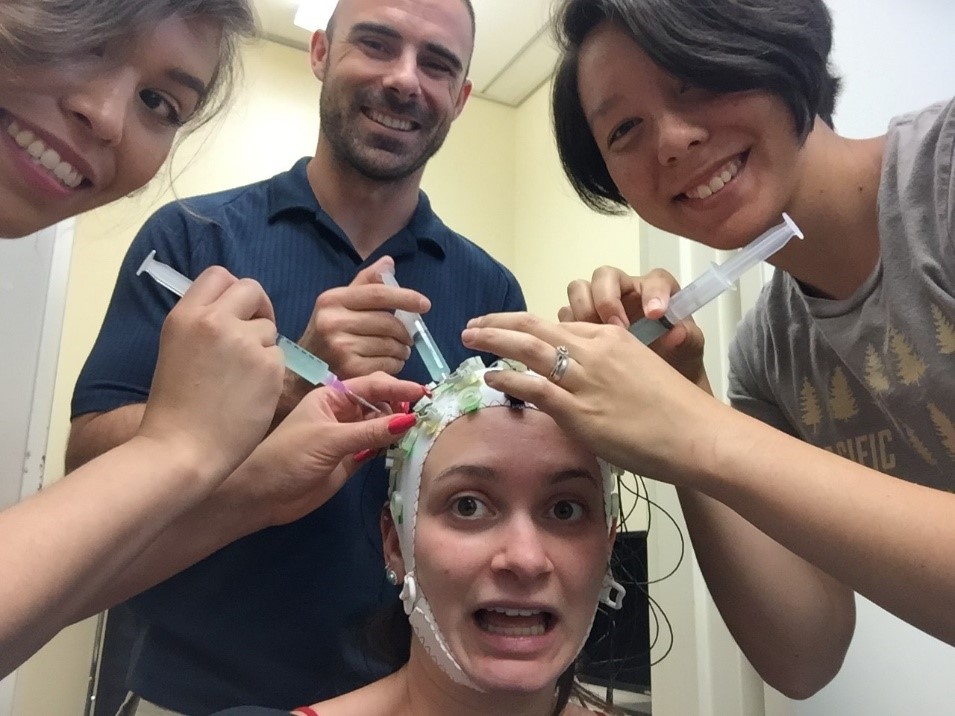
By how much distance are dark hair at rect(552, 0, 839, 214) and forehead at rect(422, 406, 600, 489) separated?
484mm

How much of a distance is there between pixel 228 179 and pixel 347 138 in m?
1.37

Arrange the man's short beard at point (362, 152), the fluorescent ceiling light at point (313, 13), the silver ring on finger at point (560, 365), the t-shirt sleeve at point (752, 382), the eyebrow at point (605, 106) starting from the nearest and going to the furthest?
1. the silver ring on finger at point (560, 365)
2. the eyebrow at point (605, 106)
3. the t-shirt sleeve at point (752, 382)
4. the man's short beard at point (362, 152)
5. the fluorescent ceiling light at point (313, 13)

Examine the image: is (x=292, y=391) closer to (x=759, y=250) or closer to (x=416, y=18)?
(x=759, y=250)

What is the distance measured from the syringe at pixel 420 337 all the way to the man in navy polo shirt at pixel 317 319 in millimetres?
16

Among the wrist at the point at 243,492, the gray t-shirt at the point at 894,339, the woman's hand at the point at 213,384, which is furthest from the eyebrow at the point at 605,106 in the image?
the wrist at the point at 243,492

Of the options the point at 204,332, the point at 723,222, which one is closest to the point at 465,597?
the point at 204,332

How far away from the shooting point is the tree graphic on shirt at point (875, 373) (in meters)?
1.06

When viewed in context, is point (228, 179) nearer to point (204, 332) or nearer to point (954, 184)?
point (204, 332)

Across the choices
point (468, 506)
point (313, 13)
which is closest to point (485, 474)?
point (468, 506)

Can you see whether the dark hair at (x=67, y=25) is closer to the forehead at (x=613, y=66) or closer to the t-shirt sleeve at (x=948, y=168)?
the forehead at (x=613, y=66)

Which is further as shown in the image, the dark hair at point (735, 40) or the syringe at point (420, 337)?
the syringe at point (420, 337)

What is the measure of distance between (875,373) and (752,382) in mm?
285

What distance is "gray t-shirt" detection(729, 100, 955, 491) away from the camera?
967 millimetres

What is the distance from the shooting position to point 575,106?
121 cm
